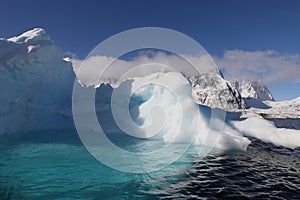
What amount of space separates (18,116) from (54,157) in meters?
11.7

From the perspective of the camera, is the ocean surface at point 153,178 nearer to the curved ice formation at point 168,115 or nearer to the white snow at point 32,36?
the curved ice formation at point 168,115

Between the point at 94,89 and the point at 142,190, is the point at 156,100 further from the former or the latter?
the point at 142,190

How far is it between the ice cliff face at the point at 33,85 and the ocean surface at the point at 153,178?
906cm

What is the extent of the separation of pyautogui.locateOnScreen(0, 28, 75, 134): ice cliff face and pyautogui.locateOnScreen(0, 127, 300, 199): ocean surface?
9056mm

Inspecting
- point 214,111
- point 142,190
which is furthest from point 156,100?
point 142,190

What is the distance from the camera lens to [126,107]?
2623 centimetres

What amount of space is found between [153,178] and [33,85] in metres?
19.5

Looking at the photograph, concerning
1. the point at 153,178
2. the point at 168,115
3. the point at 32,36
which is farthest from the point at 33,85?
the point at 153,178

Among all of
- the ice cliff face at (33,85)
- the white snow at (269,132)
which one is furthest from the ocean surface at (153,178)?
the ice cliff face at (33,85)

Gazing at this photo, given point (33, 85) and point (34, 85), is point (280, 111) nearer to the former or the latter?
point (34, 85)

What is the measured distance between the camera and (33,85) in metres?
23.6

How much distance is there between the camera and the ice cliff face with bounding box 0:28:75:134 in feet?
70.6

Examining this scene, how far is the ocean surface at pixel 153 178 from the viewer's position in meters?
7.79

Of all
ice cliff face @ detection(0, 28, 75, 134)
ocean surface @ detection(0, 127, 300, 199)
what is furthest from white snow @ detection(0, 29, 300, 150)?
ocean surface @ detection(0, 127, 300, 199)
